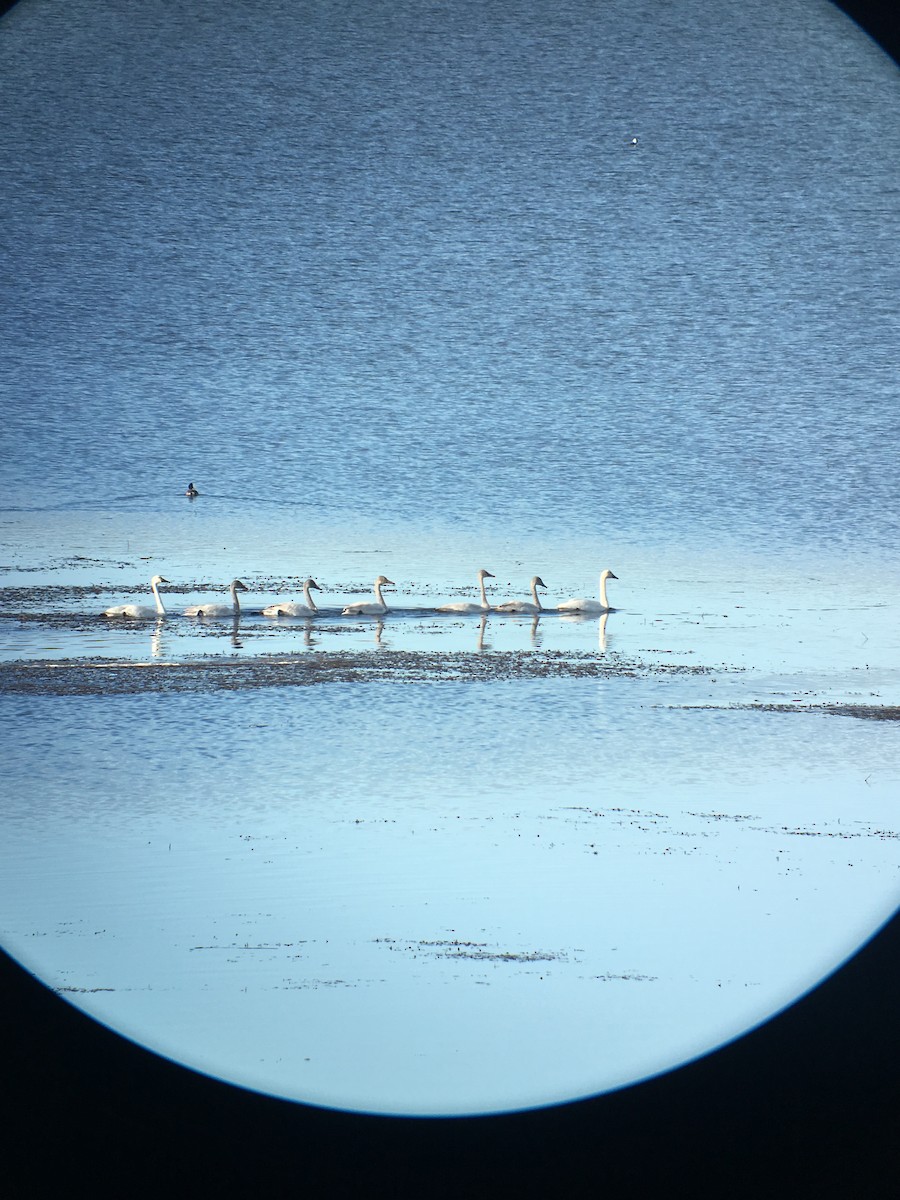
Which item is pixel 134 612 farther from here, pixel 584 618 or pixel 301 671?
pixel 584 618

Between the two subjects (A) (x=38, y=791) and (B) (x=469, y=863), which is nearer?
(B) (x=469, y=863)

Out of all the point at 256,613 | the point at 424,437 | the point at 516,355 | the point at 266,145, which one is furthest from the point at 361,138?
the point at 256,613

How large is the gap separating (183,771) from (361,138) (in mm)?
35177

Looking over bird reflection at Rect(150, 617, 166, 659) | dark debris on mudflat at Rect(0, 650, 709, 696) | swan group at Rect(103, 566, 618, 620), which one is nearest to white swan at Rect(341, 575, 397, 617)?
swan group at Rect(103, 566, 618, 620)

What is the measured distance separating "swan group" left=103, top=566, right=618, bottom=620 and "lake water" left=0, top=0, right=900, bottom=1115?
0.18 meters

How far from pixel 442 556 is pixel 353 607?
20.4 feet

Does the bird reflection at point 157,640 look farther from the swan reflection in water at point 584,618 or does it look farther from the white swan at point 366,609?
the swan reflection in water at point 584,618

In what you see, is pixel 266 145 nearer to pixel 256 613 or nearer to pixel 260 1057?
pixel 256 613

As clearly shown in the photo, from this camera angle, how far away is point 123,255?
4459 cm

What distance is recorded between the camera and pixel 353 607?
13.6 metres

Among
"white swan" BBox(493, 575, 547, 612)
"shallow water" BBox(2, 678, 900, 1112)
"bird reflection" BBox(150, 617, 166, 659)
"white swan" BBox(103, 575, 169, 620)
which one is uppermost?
"white swan" BBox(103, 575, 169, 620)

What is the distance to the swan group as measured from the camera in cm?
1305

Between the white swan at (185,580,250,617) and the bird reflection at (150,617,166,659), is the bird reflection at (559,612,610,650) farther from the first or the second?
the bird reflection at (150,617,166,659)

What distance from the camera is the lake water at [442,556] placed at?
211 inches
